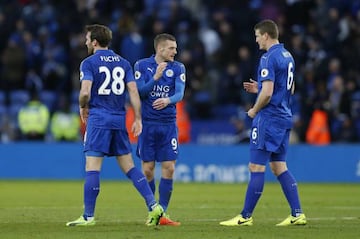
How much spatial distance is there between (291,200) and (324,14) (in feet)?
51.0

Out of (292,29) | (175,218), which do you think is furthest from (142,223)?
(292,29)

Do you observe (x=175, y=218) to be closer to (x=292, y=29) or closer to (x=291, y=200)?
(x=291, y=200)

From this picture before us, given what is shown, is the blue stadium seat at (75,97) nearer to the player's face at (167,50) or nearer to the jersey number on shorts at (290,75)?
the player's face at (167,50)

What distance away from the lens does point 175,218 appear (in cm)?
1423

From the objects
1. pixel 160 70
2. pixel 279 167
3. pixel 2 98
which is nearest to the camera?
pixel 279 167

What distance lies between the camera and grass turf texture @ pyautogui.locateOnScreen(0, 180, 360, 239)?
11.9m

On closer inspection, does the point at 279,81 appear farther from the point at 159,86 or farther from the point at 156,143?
the point at 156,143

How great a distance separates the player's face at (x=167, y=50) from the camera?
1363 cm

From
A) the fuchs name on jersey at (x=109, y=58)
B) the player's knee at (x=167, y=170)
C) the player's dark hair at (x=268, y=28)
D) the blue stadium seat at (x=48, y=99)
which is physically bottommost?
the player's knee at (x=167, y=170)

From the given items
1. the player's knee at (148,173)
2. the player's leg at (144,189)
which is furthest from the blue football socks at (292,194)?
the player's knee at (148,173)

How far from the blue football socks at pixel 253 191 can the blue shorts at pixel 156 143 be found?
1.36 metres

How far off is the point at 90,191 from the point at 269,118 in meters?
2.39

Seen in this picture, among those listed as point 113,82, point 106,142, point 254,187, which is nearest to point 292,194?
point 254,187

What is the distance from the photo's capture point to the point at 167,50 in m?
13.7
